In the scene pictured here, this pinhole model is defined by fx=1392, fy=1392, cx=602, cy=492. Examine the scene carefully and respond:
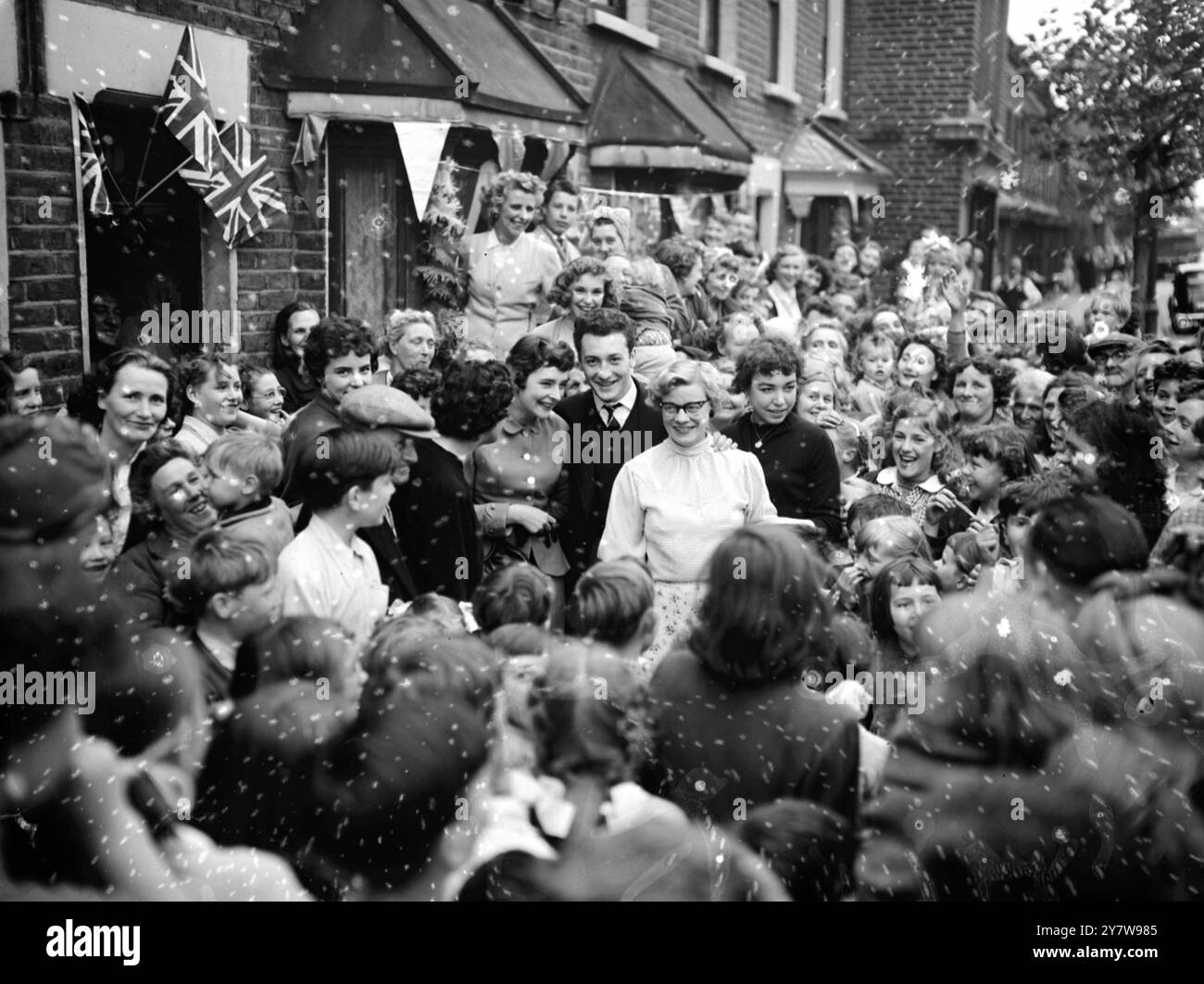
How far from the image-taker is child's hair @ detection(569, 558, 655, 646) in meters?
3.29

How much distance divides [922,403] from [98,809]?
343cm

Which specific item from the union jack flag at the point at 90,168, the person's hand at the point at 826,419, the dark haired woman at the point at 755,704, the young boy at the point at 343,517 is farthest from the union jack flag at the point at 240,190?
the dark haired woman at the point at 755,704

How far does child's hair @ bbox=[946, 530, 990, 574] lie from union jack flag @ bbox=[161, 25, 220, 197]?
12.2 feet

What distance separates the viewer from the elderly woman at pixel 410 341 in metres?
5.51

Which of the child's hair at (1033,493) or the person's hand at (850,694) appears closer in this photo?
the person's hand at (850,694)

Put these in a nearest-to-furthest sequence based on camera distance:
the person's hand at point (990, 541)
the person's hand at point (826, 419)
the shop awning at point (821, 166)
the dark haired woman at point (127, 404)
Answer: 1. the dark haired woman at point (127, 404)
2. the person's hand at point (990, 541)
3. the person's hand at point (826, 419)
4. the shop awning at point (821, 166)

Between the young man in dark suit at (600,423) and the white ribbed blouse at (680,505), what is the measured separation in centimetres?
39

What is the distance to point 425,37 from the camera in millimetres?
6988

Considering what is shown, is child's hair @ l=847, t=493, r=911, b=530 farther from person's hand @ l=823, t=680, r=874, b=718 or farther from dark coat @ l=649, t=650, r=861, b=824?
dark coat @ l=649, t=650, r=861, b=824

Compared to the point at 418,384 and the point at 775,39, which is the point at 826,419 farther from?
the point at 775,39

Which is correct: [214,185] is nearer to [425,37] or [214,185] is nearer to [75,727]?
[425,37]

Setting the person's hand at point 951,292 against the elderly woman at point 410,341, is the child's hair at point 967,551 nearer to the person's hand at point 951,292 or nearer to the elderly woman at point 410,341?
the elderly woman at point 410,341
